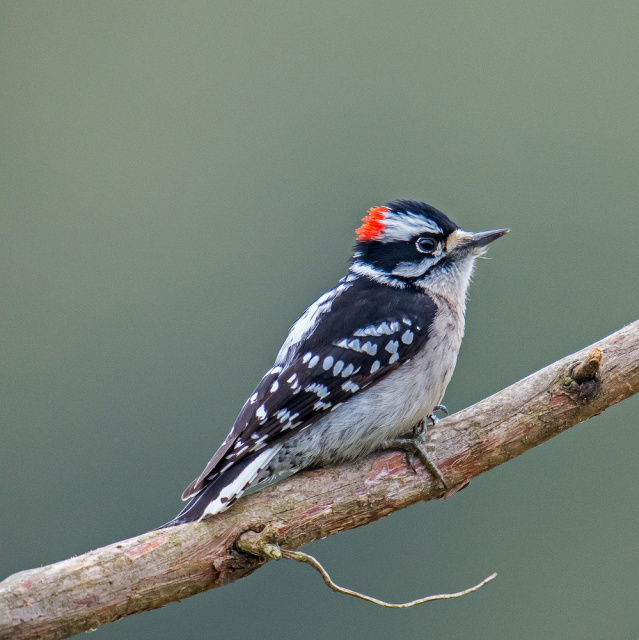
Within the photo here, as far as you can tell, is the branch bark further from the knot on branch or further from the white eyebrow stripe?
the white eyebrow stripe

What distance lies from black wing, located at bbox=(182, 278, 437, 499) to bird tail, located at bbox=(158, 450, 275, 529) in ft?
0.11

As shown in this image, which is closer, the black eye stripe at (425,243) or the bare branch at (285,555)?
the bare branch at (285,555)

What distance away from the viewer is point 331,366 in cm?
313

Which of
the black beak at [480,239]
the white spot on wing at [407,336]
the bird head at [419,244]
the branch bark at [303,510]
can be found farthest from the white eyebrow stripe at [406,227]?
the branch bark at [303,510]

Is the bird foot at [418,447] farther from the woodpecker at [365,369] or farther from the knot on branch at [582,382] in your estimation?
the knot on branch at [582,382]

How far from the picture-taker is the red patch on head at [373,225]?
11.9 feet

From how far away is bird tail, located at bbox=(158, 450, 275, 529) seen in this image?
2.79 meters

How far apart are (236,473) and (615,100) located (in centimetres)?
789

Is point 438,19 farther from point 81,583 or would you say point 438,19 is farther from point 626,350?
point 81,583

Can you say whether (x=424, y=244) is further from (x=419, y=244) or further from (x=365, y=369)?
(x=365, y=369)

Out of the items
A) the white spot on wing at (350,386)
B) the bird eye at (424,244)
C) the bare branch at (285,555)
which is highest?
the bird eye at (424,244)

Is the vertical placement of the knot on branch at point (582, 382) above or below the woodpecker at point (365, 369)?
below

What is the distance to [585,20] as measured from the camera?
379 inches

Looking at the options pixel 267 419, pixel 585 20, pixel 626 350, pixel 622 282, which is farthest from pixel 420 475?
pixel 585 20
